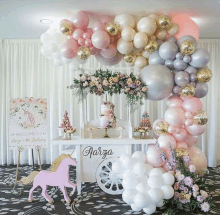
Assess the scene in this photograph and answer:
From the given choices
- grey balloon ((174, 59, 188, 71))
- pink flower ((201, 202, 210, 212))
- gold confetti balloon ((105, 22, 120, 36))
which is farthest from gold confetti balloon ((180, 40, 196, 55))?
pink flower ((201, 202, 210, 212))

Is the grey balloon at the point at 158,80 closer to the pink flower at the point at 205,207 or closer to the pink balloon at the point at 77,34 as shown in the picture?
the pink balloon at the point at 77,34

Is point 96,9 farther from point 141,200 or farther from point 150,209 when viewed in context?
point 150,209

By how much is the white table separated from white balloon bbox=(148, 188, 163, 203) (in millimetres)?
820

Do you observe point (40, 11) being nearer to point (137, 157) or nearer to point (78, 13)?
point (78, 13)

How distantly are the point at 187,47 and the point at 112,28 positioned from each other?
0.98 meters

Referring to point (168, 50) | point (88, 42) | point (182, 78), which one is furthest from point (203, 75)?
point (88, 42)

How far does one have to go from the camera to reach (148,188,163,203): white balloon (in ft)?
9.05

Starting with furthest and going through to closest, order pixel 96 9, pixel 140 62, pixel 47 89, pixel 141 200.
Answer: pixel 47 89 < pixel 140 62 < pixel 96 9 < pixel 141 200

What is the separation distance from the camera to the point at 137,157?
3.25 metres

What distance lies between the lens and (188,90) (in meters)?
3.30

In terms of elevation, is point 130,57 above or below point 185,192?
above

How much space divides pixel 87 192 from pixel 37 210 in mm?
810

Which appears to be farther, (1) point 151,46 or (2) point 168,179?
(1) point 151,46

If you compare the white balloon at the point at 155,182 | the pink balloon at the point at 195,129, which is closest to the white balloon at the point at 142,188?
the white balloon at the point at 155,182
